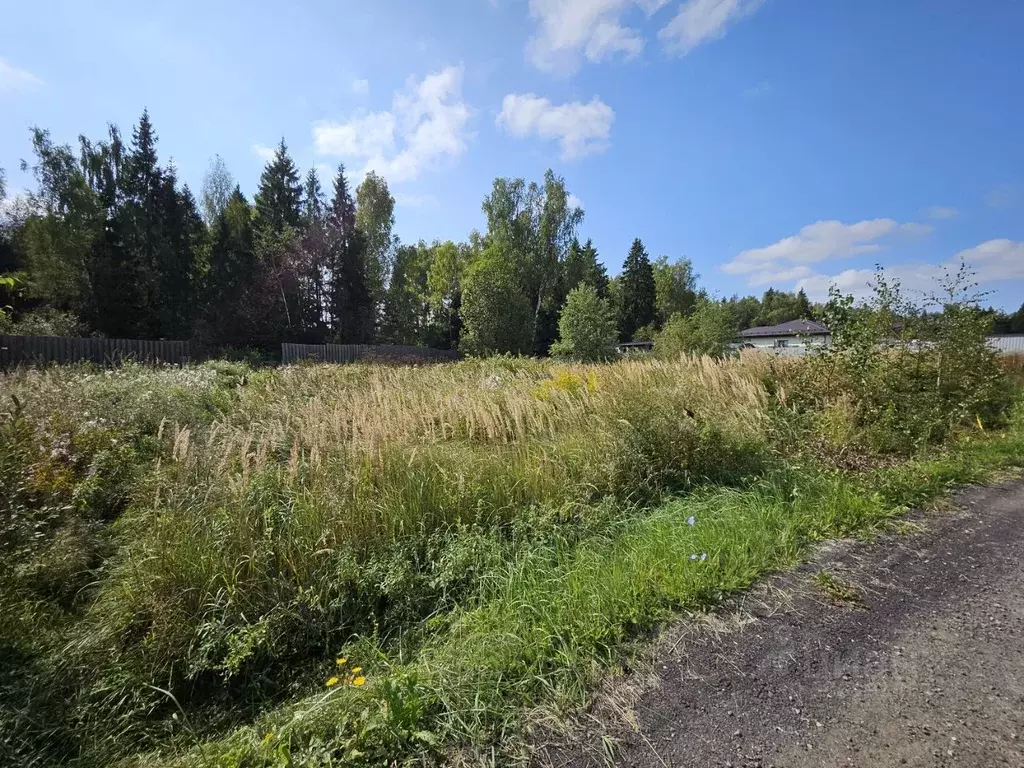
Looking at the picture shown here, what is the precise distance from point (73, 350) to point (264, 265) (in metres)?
17.1

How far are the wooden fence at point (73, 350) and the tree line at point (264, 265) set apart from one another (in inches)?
193

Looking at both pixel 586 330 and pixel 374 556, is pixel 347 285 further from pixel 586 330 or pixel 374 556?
pixel 374 556

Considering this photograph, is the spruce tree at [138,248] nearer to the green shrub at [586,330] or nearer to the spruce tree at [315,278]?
the spruce tree at [315,278]

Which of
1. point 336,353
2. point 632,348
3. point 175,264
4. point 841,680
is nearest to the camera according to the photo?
point 841,680

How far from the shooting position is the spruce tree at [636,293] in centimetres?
5100

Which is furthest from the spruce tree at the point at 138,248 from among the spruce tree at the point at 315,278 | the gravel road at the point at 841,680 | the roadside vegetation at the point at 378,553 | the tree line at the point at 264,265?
the gravel road at the point at 841,680

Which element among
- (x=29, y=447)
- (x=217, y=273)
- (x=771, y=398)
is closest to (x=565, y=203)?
(x=217, y=273)

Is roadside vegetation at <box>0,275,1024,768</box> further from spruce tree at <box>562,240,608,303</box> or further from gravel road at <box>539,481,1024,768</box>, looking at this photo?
spruce tree at <box>562,240,608,303</box>

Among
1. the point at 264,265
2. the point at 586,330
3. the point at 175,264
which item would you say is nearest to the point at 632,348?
the point at 586,330

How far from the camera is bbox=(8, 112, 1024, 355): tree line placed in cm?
2359

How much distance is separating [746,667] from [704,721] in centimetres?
43

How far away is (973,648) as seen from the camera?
6.80 ft

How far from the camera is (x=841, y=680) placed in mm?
1882

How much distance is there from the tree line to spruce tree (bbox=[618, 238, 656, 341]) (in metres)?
11.3
